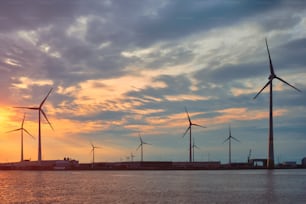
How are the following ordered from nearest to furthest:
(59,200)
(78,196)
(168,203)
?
(168,203)
(59,200)
(78,196)

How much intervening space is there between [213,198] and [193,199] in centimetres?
394

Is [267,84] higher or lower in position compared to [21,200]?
higher

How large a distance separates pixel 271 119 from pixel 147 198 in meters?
122

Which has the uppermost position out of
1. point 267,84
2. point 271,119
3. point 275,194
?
point 267,84

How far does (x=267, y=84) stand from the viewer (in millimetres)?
199875

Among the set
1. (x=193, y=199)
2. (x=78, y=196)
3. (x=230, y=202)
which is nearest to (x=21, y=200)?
(x=78, y=196)

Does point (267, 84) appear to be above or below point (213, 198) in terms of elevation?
above

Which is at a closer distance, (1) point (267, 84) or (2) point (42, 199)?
(2) point (42, 199)

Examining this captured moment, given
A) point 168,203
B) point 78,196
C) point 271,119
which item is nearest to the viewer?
point 168,203

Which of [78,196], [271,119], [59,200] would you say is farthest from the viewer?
[271,119]

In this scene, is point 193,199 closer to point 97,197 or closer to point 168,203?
point 168,203

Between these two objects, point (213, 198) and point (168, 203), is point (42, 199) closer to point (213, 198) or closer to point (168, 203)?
point (168, 203)

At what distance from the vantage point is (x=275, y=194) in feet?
307

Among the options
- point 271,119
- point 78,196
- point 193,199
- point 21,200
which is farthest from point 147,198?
point 271,119
